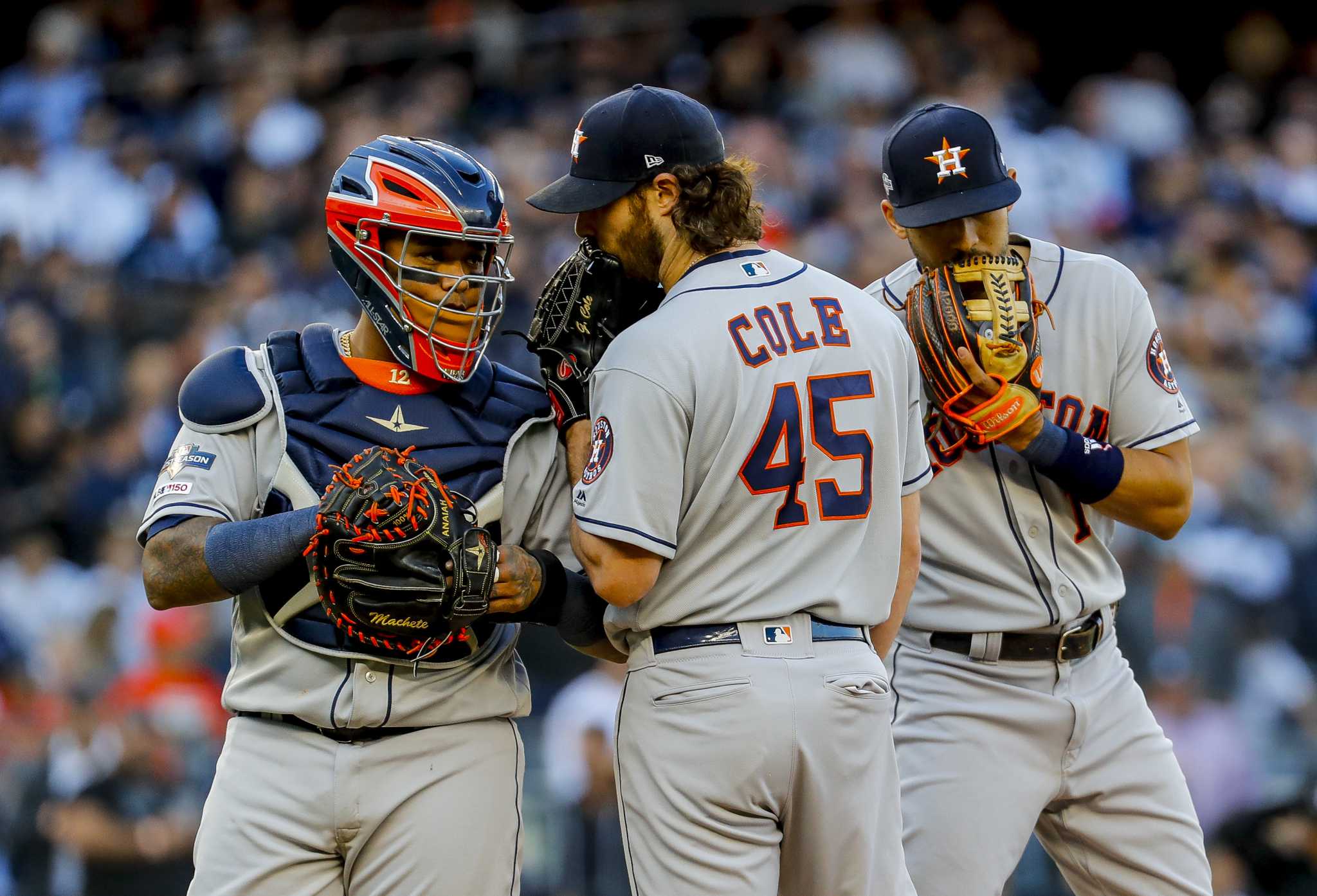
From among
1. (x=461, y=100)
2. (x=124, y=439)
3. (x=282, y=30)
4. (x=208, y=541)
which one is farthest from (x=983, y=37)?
(x=208, y=541)

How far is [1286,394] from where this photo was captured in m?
9.09

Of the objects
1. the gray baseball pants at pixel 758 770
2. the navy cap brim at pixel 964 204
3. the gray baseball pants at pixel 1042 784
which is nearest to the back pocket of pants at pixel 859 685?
the gray baseball pants at pixel 758 770

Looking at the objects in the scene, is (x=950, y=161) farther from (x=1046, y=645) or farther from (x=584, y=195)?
(x=1046, y=645)

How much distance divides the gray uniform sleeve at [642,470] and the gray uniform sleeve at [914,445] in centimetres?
61

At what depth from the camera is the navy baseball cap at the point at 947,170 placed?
3.83 meters

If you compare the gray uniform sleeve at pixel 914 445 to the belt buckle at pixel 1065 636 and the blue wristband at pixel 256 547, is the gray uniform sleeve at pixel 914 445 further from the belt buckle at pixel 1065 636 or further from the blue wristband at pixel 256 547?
the blue wristband at pixel 256 547

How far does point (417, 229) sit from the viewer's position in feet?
11.6

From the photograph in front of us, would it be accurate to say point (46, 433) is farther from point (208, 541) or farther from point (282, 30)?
point (208, 541)

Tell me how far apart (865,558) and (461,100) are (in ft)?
30.0

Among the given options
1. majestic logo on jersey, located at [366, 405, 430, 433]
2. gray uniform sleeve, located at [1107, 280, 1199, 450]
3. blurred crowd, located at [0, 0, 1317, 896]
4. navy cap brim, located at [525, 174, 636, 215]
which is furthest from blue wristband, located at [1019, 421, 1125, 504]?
blurred crowd, located at [0, 0, 1317, 896]

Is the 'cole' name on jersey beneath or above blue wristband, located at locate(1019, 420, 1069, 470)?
above

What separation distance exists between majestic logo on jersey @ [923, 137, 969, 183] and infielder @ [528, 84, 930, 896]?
1.74 feet

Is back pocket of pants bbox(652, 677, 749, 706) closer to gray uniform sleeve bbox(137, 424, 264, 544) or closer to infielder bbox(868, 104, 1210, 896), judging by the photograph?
infielder bbox(868, 104, 1210, 896)

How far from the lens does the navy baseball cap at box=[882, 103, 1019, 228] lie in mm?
3828
